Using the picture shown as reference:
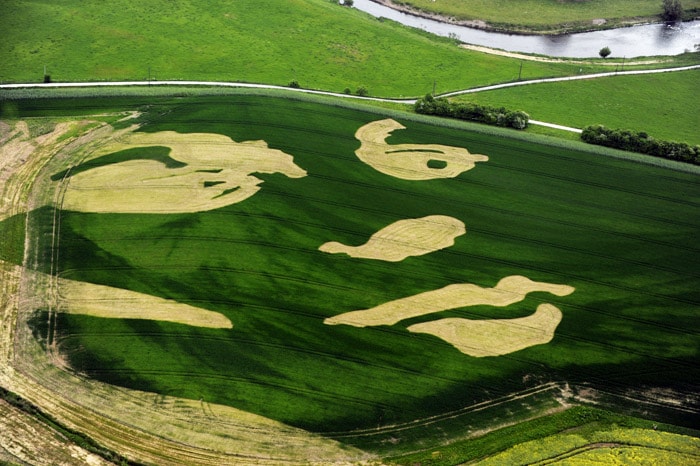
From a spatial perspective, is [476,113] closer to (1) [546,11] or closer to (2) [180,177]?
(2) [180,177]

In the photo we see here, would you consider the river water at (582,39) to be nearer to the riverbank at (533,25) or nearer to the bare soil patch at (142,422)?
the riverbank at (533,25)

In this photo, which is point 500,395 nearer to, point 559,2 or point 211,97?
point 211,97

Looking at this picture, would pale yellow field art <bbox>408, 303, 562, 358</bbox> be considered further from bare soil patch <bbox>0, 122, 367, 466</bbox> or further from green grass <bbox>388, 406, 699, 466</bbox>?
bare soil patch <bbox>0, 122, 367, 466</bbox>

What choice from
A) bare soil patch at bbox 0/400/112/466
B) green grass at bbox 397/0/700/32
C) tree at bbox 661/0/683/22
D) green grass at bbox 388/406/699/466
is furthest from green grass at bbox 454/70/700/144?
bare soil patch at bbox 0/400/112/466

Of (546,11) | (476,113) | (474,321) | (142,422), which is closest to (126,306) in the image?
(142,422)

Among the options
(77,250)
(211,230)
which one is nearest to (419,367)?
(211,230)

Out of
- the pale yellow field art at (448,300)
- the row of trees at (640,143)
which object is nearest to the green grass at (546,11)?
the row of trees at (640,143)

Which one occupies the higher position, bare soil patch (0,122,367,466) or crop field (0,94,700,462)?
crop field (0,94,700,462)
